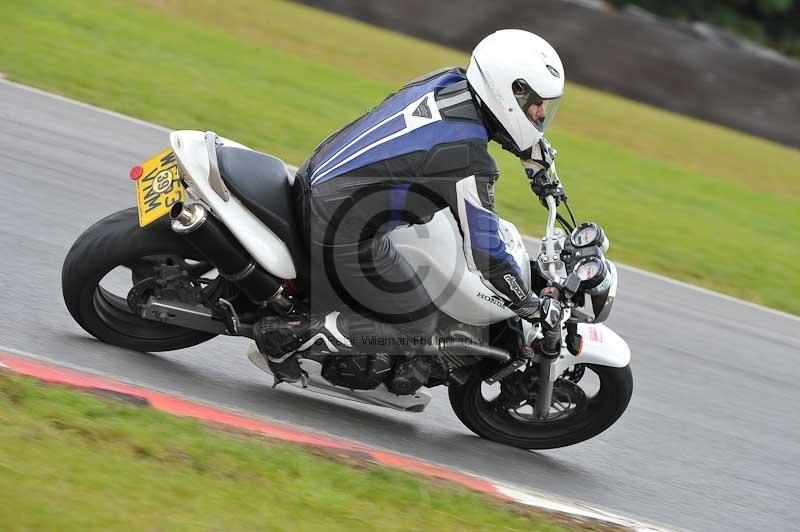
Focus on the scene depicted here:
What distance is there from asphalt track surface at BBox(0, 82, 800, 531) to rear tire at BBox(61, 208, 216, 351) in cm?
11

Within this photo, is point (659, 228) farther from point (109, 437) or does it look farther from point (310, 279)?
point (109, 437)

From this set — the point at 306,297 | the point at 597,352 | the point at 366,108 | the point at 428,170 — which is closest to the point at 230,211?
the point at 306,297

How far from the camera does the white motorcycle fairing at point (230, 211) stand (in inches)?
185

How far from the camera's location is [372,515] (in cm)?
407

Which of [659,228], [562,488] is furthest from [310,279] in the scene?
[659,228]

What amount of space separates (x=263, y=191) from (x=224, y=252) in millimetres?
334

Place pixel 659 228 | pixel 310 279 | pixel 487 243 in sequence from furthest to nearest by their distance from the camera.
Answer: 1. pixel 659 228
2. pixel 310 279
3. pixel 487 243

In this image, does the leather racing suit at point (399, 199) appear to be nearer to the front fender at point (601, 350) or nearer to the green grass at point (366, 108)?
the front fender at point (601, 350)

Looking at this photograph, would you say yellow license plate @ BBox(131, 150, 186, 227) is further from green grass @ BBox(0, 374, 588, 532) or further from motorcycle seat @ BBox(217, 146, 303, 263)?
green grass @ BBox(0, 374, 588, 532)

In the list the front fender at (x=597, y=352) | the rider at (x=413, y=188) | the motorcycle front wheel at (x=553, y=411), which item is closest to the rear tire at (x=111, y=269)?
the rider at (x=413, y=188)

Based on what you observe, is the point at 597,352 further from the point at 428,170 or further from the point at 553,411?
the point at 428,170

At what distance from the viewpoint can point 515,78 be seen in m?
4.38

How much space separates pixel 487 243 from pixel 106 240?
174 cm

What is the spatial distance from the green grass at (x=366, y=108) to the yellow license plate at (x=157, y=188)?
191 inches
